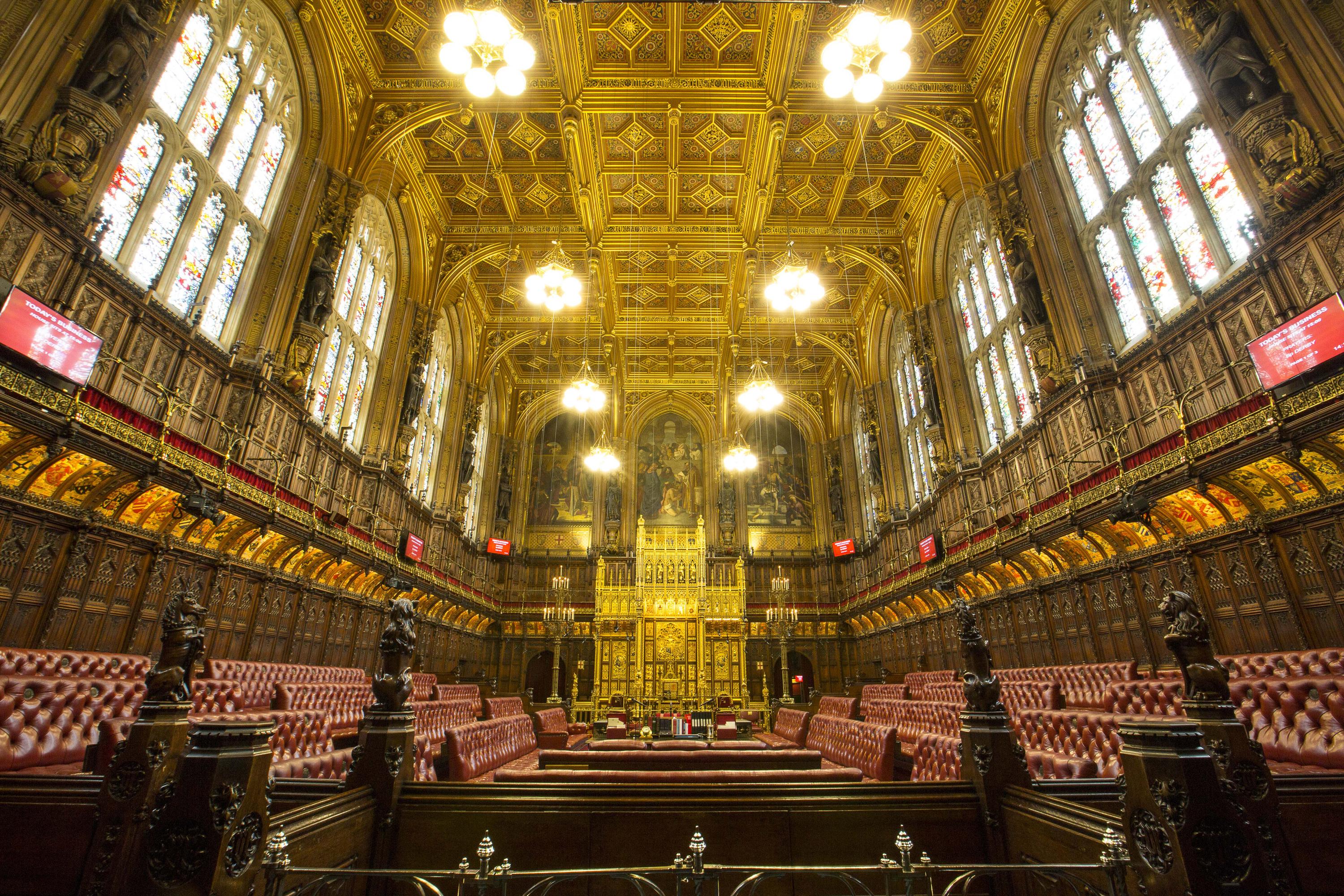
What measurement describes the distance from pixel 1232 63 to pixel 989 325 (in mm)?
8405

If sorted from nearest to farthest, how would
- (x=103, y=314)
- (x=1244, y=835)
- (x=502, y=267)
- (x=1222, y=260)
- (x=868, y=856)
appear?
(x=1244, y=835) → (x=868, y=856) → (x=103, y=314) → (x=1222, y=260) → (x=502, y=267)

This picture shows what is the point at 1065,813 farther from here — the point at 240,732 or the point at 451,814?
the point at 240,732

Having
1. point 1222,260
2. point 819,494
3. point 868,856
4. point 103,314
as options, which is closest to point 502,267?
point 103,314

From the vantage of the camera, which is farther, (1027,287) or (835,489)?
(835,489)

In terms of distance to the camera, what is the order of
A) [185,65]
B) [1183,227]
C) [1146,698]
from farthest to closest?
1. [185,65]
2. [1183,227]
3. [1146,698]

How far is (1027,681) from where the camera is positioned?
35.1ft

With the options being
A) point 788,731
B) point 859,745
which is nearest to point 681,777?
point 859,745

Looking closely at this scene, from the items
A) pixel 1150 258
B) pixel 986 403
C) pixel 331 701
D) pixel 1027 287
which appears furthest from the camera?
pixel 986 403

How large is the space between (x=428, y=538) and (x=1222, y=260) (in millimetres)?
22011

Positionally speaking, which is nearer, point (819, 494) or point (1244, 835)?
point (1244, 835)

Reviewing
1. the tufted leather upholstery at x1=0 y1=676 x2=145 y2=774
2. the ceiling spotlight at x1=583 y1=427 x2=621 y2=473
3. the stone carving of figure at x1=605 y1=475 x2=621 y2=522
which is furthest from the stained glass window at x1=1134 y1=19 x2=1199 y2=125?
the stone carving of figure at x1=605 y1=475 x2=621 y2=522

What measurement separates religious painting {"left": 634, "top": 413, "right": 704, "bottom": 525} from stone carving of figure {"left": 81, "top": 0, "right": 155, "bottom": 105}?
22.5 m

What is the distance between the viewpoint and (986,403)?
54.0 feet

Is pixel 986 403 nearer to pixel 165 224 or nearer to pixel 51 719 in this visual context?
pixel 51 719
